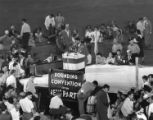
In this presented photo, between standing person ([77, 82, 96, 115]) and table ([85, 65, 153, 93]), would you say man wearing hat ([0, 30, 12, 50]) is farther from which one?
standing person ([77, 82, 96, 115])

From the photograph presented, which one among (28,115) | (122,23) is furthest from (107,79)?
(122,23)

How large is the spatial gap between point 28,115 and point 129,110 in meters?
2.51

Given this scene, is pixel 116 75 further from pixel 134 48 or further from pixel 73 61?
pixel 134 48

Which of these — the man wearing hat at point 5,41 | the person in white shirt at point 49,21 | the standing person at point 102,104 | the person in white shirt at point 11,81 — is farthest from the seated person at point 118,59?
the person in white shirt at point 49,21

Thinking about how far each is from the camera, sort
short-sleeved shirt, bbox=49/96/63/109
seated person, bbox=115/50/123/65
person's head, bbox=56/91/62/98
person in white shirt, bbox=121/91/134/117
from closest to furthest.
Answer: person in white shirt, bbox=121/91/134/117 → short-sleeved shirt, bbox=49/96/63/109 → person's head, bbox=56/91/62/98 → seated person, bbox=115/50/123/65

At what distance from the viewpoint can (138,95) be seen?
12008 mm

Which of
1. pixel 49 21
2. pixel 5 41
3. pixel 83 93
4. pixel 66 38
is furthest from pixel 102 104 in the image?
pixel 49 21

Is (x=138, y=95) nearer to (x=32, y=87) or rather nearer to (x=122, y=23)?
(x=32, y=87)

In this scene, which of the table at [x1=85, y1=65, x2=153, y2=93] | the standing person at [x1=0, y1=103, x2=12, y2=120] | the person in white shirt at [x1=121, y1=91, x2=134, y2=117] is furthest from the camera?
the table at [x1=85, y1=65, x2=153, y2=93]

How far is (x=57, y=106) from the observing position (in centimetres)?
1196

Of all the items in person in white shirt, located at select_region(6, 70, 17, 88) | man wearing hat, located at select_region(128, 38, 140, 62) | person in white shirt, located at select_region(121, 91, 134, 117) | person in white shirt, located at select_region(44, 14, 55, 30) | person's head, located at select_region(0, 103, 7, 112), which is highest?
person in white shirt, located at select_region(44, 14, 55, 30)

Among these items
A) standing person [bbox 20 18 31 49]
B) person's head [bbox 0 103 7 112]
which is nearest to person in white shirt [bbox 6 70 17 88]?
person's head [bbox 0 103 7 112]

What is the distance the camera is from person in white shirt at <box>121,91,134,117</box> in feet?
38.5

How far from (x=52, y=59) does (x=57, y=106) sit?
550 cm
